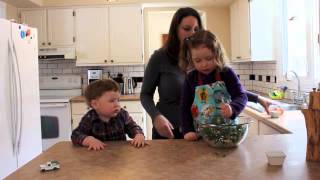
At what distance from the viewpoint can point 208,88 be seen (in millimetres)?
1433

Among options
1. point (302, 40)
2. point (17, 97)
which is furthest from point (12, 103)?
point (302, 40)

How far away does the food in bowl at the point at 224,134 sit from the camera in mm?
1207

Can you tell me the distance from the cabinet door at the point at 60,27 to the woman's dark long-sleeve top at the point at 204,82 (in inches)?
140

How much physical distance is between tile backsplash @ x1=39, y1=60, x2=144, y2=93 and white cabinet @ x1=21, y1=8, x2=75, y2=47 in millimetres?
378

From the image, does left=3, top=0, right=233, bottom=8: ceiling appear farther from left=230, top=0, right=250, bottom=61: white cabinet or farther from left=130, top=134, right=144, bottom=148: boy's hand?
left=130, top=134, right=144, bottom=148: boy's hand

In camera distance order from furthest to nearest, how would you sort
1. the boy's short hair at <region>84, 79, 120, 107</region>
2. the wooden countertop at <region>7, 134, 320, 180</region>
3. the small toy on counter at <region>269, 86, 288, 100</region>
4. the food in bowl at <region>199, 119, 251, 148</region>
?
the small toy on counter at <region>269, 86, 288, 100</region> → the boy's short hair at <region>84, 79, 120, 107</region> → the food in bowl at <region>199, 119, 251, 148</region> → the wooden countertop at <region>7, 134, 320, 180</region>

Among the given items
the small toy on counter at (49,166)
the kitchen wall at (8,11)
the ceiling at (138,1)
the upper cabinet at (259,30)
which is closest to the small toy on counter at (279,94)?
the upper cabinet at (259,30)

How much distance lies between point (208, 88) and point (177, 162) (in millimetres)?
437

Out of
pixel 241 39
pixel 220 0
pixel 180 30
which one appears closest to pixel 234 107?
pixel 180 30

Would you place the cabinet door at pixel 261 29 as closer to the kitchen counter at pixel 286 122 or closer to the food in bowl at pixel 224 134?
the kitchen counter at pixel 286 122

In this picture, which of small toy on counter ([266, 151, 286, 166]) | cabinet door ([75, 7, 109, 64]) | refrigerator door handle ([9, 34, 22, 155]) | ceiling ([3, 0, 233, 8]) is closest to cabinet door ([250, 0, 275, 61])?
ceiling ([3, 0, 233, 8])

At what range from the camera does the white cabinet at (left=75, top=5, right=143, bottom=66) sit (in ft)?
15.5

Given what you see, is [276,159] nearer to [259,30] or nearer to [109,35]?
[259,30]

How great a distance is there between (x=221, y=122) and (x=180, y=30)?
0.62 m
